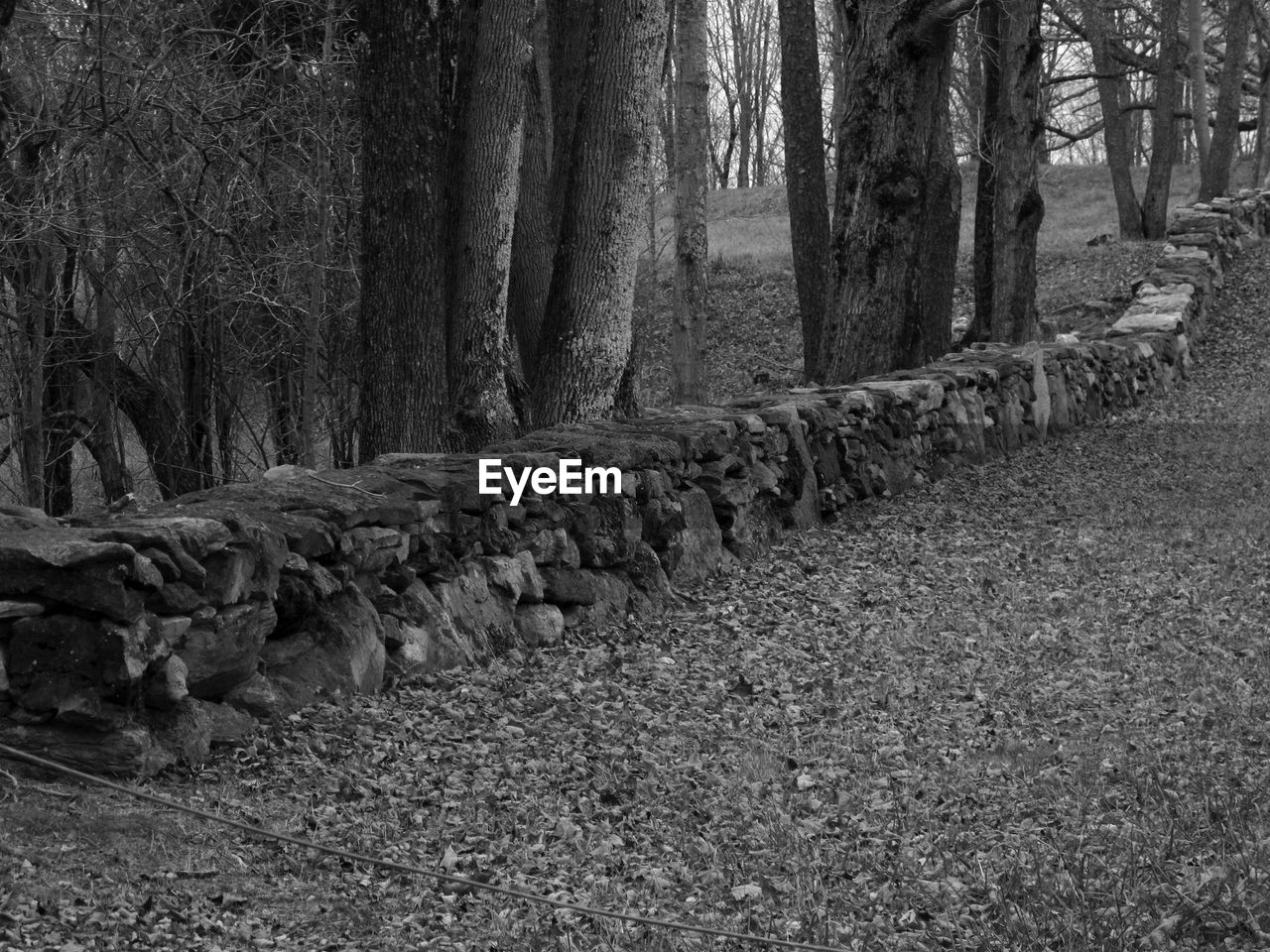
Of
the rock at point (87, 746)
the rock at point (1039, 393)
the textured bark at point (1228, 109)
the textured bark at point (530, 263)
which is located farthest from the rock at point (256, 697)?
the textured bark at point (1228, 109)

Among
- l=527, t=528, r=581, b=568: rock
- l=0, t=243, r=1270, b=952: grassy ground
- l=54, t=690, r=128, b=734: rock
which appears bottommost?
l=0, t=243, r=1270, b=952: grassy ground

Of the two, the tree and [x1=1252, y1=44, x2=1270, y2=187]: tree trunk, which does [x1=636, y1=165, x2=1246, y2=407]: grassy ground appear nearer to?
[x1=1252, y1=44, x2=1270, y2=187]: tree trunk

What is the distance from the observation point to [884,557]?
8.41 metres

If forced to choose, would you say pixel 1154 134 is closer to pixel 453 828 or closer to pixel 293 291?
pixel 293 291

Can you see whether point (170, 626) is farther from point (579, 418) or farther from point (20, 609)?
point (579, 418)

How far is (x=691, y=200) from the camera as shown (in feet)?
46.4

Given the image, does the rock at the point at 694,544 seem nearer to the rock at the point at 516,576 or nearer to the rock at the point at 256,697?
the rock at the point at 516,576

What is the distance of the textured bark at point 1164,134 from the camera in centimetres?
2309

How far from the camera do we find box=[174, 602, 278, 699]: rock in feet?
Result: 14.9

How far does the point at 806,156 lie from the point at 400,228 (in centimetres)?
661

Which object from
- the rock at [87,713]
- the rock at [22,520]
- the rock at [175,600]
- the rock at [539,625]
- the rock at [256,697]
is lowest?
the rock at [539,625]

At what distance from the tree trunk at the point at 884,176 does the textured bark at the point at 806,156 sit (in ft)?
5.15

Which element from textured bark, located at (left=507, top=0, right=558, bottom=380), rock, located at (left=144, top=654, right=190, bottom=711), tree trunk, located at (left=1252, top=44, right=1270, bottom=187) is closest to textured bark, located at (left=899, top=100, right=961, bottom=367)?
textured bark, located at (left=507, top=0, right=558, bottom=380)

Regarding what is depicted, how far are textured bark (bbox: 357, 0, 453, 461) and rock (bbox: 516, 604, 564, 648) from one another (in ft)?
5.39
